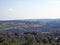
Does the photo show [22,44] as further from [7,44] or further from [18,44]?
[7,44]

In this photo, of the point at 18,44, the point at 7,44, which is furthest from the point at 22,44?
the point at 7,44

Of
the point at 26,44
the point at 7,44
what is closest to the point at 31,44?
the point at 26,44

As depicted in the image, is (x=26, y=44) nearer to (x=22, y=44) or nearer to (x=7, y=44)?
(x=22, y=44)

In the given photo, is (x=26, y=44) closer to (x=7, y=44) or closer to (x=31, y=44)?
(x=31, y=44)

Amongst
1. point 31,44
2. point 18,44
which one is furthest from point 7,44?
point 31,44
